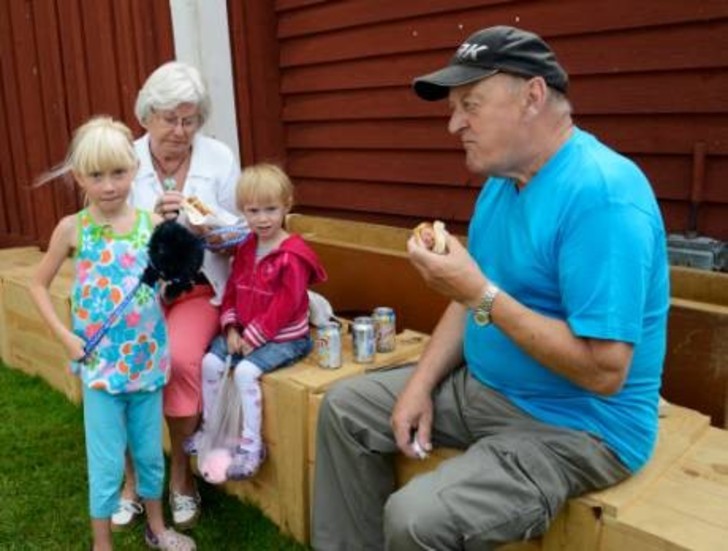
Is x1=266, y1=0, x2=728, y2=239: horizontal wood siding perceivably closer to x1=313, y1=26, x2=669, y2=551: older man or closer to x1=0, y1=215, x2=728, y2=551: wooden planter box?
x1=0, y1=215, x2=728, y2=551: wooden planter box

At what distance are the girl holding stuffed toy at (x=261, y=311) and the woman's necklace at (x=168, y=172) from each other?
33 centimetres

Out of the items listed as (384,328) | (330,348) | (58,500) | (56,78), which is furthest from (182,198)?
(56,78)

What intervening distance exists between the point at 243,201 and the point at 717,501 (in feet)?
5.88

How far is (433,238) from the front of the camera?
1.86 meters

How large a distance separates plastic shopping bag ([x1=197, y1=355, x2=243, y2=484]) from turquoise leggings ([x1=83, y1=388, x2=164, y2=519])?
0.80 ft

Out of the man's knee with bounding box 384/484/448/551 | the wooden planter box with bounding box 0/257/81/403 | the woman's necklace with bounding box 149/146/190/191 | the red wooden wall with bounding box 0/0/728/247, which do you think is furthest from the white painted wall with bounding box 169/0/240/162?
the man's knee with bounding box 384/484/448/551

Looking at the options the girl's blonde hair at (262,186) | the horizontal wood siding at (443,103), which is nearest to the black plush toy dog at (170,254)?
the girl's blonde hair at (262,186)

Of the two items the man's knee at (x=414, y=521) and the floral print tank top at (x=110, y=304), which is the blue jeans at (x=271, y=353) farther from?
the man's knee at (x=414, y=521)

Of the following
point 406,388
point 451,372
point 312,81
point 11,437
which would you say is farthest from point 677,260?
point 11,437

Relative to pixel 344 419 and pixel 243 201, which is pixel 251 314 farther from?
pixel 344 419

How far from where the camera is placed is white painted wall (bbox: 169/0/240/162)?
4398mm

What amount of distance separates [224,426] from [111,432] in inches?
17.2

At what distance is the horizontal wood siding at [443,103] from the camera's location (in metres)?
2.89

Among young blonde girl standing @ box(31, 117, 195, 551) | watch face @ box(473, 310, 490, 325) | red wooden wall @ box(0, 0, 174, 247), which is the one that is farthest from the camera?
red wooden wall @ box(0, 0, 174, 247)
